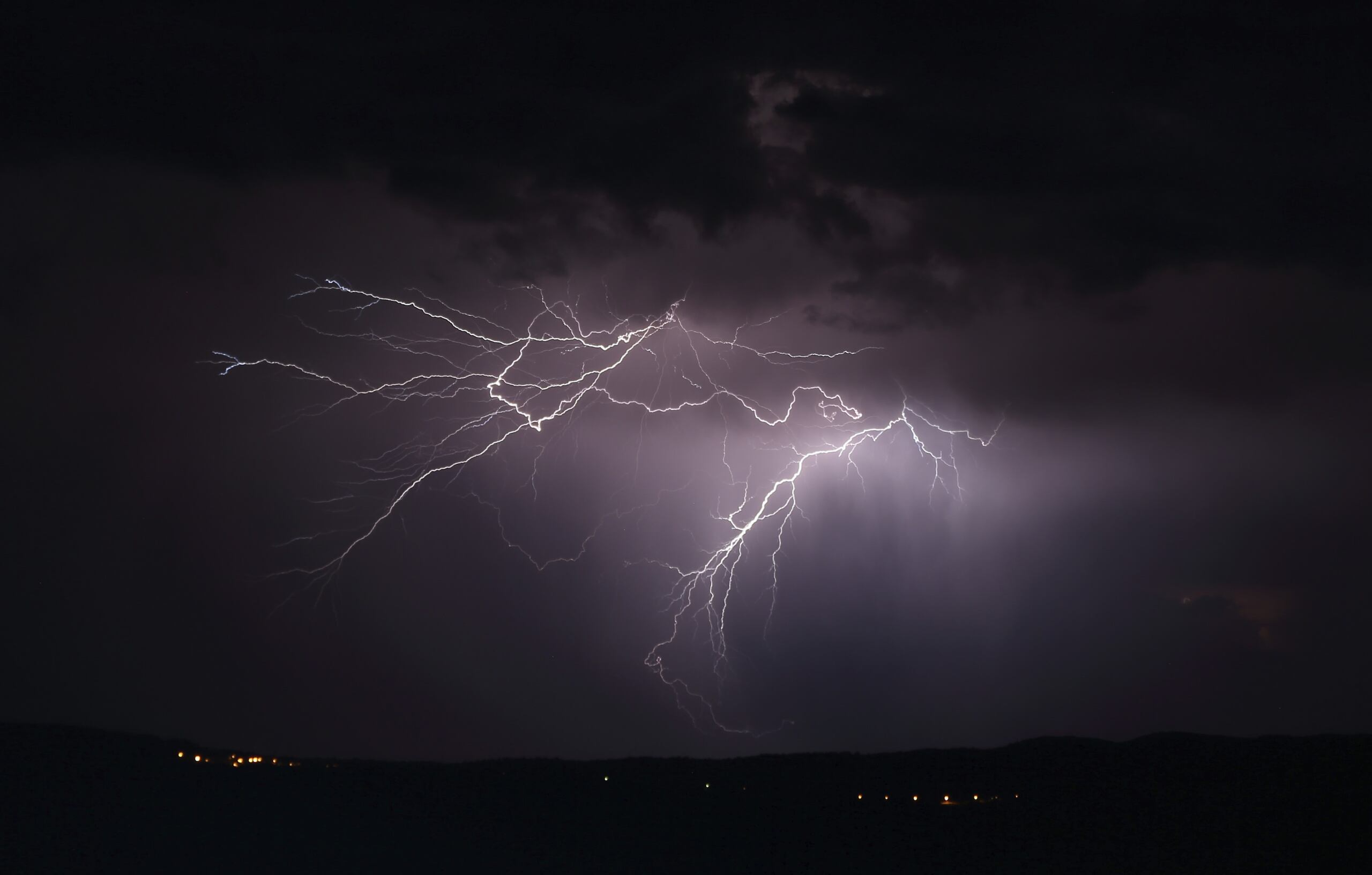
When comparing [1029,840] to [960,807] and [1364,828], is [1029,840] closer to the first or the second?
[960,807]

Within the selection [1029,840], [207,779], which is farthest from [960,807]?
[207,779]

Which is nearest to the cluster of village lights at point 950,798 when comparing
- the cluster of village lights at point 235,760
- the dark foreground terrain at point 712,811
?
the dark foreground terrain at point 712,811

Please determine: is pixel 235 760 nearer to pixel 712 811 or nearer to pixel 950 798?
pixel 712 811

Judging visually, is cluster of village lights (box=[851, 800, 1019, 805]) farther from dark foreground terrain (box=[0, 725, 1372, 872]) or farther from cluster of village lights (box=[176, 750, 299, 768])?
cluster of village lights (box=[176, 750, 299, 768])

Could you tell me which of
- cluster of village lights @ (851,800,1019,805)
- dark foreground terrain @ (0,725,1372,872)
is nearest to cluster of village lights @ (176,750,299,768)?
dark foreground terrain @ (0,725,1372,872)

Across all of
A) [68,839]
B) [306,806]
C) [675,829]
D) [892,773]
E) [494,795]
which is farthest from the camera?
[892,773]

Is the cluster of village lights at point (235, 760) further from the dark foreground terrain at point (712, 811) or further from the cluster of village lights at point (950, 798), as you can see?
the cluster of village lights at point (950, 798)

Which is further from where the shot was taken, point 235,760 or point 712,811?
point 235,760

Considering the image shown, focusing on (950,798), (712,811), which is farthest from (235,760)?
(950,798)
